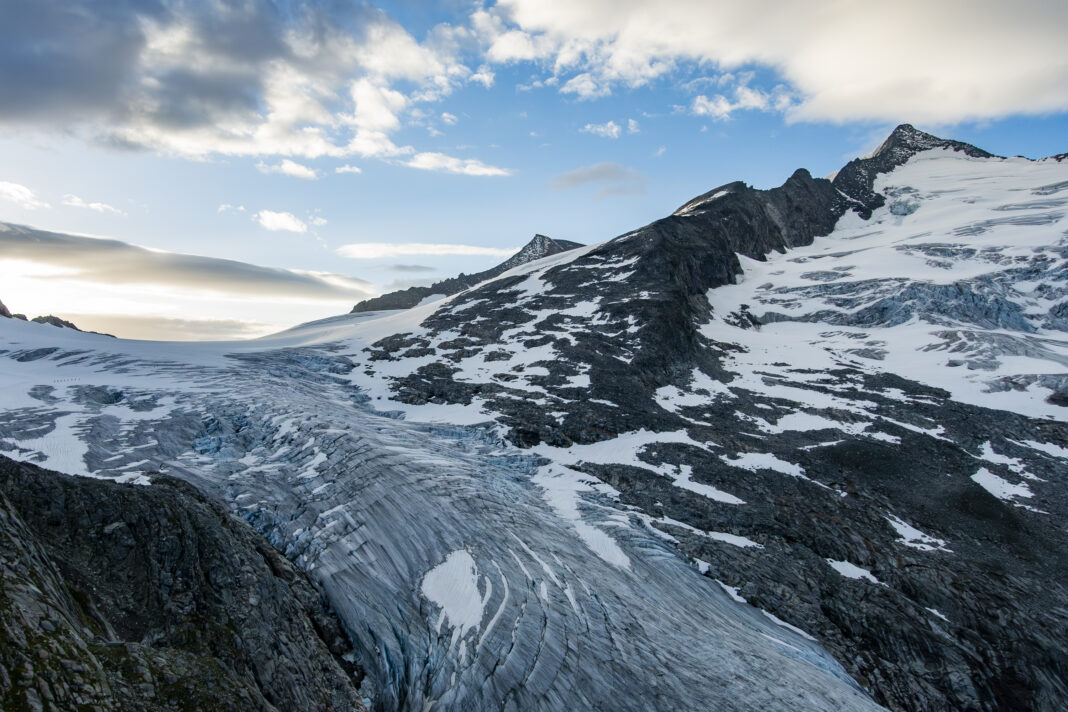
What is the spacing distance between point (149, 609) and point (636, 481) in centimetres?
2937

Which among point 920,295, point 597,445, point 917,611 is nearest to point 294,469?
point 597,445

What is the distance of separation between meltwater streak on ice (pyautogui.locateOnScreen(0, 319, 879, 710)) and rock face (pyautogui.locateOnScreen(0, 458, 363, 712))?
7.92 feet

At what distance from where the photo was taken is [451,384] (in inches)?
2178

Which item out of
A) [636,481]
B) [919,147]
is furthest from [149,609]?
[919,147]

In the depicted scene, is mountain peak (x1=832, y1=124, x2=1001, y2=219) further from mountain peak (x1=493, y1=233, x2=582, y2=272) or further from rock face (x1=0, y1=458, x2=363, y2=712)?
rock face (x1=0, y1=458, x2=363, y2=712)

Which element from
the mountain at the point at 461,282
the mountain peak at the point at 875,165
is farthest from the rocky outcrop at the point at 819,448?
the mountain peak at the point at 875,165

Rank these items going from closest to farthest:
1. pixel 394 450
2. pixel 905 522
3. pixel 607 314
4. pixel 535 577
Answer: pixel 535 577, pixel 394 450, pixel 905 522, pixel 607 314

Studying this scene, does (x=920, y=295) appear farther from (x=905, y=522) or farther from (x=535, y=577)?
(x=535, y=577)

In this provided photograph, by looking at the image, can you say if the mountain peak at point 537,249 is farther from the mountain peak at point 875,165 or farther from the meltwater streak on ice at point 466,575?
the meltwater streak on ice at point 466,575

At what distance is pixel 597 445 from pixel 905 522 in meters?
22.7

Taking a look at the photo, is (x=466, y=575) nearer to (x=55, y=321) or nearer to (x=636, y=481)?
(x=636, y=481)

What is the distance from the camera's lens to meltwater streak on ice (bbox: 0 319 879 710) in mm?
18859

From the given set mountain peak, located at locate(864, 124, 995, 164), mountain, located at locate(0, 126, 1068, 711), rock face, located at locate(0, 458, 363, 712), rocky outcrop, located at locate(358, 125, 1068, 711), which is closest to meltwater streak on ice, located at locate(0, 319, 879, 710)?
mountain, located at locate(0, 126, 1068, 711)

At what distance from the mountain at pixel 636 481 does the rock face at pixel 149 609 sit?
8.00ft
